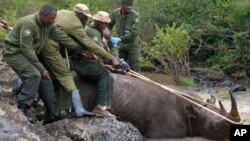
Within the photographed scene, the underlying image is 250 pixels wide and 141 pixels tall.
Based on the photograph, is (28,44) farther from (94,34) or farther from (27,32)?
(94,34)

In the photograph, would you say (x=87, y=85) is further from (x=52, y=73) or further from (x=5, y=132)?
(x=5, y=132)

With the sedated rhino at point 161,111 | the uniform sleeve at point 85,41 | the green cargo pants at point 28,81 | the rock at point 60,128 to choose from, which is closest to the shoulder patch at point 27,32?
the green cargo pants at point 28,81


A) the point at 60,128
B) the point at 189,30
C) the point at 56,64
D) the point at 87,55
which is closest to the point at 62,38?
the point at 56,64

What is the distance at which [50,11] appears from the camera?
8367mm

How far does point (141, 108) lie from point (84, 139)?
2.14 m

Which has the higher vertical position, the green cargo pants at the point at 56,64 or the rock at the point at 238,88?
the green cargo pants at the point at 56,64

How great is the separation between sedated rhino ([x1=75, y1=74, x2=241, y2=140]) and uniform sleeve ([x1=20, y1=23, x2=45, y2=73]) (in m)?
1.39

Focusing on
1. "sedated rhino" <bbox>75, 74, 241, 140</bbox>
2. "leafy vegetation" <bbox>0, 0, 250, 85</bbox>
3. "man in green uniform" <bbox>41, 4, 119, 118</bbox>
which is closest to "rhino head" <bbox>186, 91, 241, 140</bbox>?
"sedated rhino" <bbox>75, 74, 241, 140</bbox>

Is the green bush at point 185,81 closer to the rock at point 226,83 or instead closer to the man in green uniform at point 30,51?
the rock at point 226,83

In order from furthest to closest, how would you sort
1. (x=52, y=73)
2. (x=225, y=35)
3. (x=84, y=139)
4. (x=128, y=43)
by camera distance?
(x=225, y=35)
(x=128, y=43)
(x=52, y=73)
(x=84, y=139)

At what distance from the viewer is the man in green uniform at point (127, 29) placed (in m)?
13.0

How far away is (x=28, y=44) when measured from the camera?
27.4 ft

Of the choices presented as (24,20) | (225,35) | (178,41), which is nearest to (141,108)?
(24,20)

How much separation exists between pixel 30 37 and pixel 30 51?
8.8 inches
